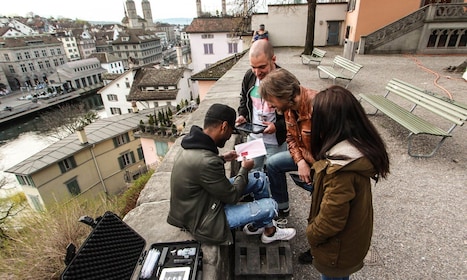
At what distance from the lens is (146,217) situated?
2.18 m

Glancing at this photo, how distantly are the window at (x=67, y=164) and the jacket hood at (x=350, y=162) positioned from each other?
19.6m

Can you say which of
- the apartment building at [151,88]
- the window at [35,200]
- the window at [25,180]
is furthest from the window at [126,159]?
the apartment building at [151,88]

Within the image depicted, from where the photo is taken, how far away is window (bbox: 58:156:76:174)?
16581 millimetres

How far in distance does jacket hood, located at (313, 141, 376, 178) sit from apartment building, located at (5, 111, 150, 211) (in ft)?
52.1

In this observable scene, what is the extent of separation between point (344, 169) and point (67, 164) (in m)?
19.9

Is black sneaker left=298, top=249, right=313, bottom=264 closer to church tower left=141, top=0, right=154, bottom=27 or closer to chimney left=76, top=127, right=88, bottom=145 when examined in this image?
chimney left=76, top=127, right=88, bottom=145

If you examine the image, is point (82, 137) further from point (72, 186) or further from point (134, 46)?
point (134, 46)

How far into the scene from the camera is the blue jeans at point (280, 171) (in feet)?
8.30

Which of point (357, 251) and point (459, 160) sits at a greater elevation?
point (357, 251)

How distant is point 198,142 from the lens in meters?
1.74

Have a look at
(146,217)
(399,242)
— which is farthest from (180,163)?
(399,242)

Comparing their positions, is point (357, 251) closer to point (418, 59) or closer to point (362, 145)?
point (362, 145)

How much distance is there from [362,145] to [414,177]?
9.44 feet

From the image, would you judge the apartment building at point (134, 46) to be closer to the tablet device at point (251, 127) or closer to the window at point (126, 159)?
the window at point (126, 159)
